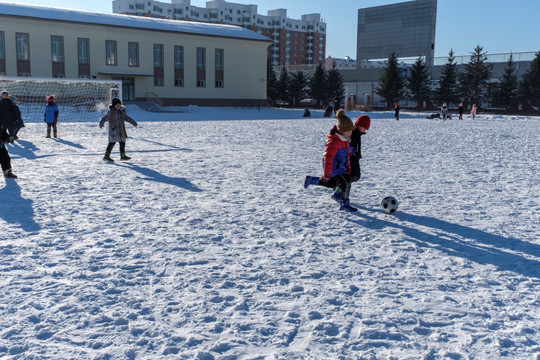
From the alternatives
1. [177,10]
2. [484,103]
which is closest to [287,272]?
[484,103]

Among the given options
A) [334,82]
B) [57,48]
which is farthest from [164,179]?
[334,82]

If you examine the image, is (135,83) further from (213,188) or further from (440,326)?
(440,326)

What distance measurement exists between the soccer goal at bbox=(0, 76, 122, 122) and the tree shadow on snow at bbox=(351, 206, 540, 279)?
25.3 meters

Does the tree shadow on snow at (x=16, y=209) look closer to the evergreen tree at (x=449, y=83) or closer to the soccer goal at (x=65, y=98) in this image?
the soccer goal at (x=65, y=98)

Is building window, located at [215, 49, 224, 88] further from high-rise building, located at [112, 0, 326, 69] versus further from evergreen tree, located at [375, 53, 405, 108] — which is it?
high-rise building, located at [112, 0, 326, 69]

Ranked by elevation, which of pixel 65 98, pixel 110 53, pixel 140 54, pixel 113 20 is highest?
pixel 113 20

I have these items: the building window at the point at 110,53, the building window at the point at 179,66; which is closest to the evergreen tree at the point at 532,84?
the building window at the point at 179,66

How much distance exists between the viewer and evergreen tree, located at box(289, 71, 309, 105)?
63.5 m

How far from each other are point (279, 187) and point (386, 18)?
63.6 metres

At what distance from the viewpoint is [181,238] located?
5477 mm

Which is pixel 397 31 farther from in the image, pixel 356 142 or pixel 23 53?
pixel 356 142

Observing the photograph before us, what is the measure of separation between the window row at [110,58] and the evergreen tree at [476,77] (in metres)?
26.4

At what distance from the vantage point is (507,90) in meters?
48.2

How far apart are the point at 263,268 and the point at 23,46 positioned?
1818 inches
